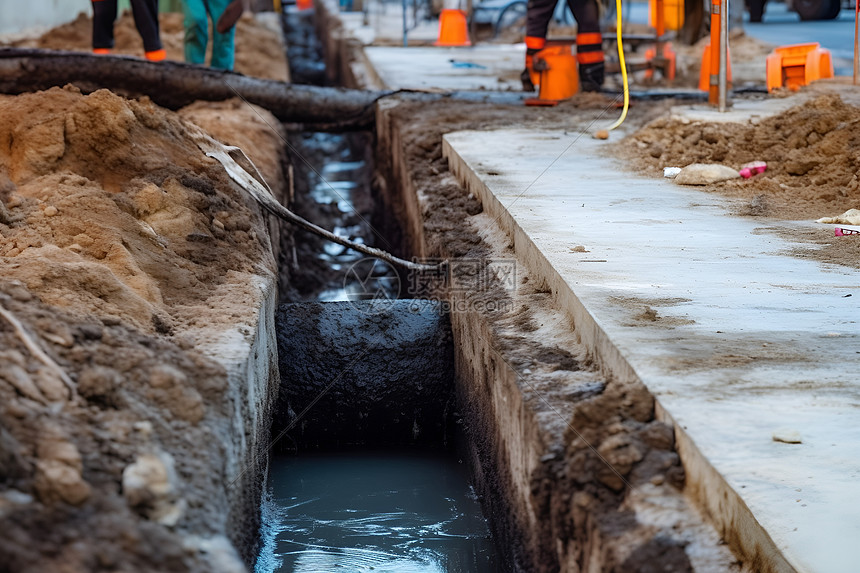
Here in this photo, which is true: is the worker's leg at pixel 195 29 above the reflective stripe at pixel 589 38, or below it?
above

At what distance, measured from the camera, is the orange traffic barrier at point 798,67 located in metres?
8.04

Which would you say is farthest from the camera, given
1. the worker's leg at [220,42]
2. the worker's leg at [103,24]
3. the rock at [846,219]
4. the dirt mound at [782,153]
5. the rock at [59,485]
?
the worker's leg at [220,42]

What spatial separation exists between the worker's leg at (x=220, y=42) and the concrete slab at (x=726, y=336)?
15.7ft

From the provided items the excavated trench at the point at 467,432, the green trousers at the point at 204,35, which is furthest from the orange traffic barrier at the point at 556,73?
the green trousers at the point at 204,35

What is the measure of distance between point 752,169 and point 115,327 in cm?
354

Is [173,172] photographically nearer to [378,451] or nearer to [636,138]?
[378,451]

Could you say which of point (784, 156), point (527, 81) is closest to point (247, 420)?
point (784, 156)

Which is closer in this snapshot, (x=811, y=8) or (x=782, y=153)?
(x=782, y=153)

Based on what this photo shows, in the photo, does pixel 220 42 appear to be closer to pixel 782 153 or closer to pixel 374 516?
pixel 782 153

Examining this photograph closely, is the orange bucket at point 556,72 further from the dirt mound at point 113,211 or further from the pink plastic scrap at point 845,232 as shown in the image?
the pink plastic scrap at point 845,232

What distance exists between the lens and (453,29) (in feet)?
40.0

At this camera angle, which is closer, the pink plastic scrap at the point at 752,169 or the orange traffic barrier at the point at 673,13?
the pink plastic scrap at the point at 752,169

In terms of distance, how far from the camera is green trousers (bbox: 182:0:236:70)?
890cm

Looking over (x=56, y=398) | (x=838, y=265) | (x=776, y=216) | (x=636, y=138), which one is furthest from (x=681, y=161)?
(x=56, y=398)
